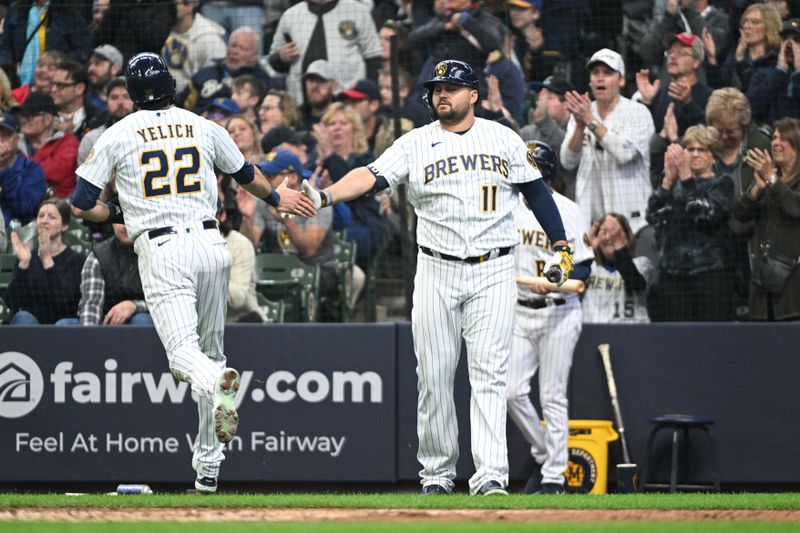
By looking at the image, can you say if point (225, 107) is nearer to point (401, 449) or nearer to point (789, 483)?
point (401, 449)

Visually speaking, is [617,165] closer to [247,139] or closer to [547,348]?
[547,348]

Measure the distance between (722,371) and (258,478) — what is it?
131 inches

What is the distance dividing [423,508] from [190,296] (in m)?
1.66

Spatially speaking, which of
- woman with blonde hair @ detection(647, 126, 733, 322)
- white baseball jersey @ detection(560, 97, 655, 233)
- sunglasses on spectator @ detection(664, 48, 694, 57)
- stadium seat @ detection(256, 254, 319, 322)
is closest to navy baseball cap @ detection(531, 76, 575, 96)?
white baseball jersey @ detection(560, 97, 655, 233)

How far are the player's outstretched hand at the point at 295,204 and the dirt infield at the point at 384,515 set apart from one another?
159 cm

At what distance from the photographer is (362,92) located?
9.56 m

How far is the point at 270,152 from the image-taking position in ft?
30.4

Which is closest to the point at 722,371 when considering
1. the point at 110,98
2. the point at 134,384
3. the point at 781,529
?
the point at 781,529

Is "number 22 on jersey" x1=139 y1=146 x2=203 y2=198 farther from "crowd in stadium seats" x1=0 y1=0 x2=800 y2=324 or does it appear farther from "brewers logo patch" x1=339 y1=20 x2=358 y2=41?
"brewers logo patch" x1=339 y1=20 x2=358 y2=41

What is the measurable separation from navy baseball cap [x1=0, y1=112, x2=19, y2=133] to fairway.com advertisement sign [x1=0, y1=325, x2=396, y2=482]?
172cm

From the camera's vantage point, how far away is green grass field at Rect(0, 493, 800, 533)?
15.9 ft

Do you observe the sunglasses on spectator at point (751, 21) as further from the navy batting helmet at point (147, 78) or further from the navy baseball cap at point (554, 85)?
the navy batting helmet at point (147, 78)

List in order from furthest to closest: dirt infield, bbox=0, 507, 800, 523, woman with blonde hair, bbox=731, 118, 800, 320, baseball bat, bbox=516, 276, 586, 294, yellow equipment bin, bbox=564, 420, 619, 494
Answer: woman with blonde hair, bbox=731, 118, 800, 320, yellow equipment bin, bbox=564, 420, 619, 494, baseball bat, bbox=516, 276, 586, 294, dirt infield, bbox=0, 507, 800, 523

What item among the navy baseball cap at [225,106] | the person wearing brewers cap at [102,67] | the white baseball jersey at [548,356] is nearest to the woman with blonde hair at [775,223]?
the white baseball jersey at [548,356]
